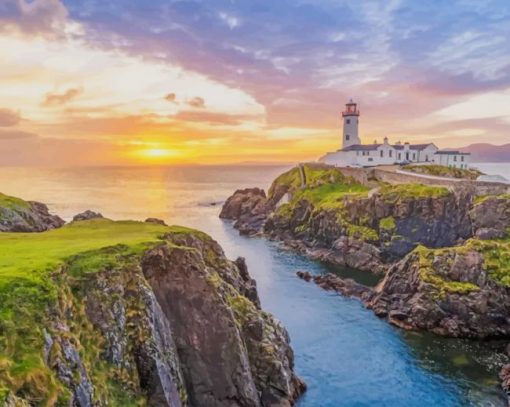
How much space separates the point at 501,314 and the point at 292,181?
318 feet

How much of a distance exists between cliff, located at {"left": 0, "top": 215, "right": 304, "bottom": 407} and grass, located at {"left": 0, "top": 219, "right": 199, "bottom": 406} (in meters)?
0.06

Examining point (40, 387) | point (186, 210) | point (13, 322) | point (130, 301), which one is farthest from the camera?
point (186, 210)

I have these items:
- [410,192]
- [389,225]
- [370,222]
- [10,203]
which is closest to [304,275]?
[389,225]

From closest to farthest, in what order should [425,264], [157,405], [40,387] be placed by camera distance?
[40,387] → [157,405] → [425,264]

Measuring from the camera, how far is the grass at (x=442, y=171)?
387ft

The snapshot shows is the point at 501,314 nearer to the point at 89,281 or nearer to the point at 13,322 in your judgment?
the point at 89,281

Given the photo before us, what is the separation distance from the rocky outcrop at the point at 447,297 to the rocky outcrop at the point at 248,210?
61.8 metres

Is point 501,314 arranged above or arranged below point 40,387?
below

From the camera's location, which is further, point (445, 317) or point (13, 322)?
point (445, 317)

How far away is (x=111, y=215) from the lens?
151m

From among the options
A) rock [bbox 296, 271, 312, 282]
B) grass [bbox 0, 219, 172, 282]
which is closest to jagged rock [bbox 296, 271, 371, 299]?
rock [bbox 296, 271, 312, 282]

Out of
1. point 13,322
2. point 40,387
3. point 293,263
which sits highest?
point 13,322

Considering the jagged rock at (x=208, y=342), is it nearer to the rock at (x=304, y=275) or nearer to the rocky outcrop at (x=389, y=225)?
the rock at (x=304, y=275)

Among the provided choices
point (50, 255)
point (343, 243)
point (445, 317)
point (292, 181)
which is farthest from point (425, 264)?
point (292, 181)
